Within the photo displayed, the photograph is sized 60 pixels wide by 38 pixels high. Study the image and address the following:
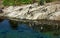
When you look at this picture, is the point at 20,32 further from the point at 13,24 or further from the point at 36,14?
the point at 36,14

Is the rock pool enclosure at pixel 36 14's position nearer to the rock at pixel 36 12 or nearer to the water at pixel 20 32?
the rock at pixel 36 12

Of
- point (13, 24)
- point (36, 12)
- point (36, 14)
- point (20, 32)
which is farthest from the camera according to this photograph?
point (36, 12)

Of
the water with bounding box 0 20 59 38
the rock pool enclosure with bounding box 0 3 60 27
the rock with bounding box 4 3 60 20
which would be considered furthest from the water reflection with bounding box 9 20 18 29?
the rock with bounding box 4 3 60 20

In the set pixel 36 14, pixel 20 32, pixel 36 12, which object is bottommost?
pixel 20 32

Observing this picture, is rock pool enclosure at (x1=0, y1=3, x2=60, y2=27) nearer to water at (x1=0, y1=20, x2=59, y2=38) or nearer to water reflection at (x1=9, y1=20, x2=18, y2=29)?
water reflection at (x1=9, y1=20, x2=18, y2=29)

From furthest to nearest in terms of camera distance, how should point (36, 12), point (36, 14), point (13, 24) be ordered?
point (36, 12) → point (36, 14) → point (13, 24)

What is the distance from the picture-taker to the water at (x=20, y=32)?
94.2ft

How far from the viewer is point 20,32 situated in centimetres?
3067

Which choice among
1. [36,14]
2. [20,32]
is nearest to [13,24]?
[36,14]

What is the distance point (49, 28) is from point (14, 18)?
861cm

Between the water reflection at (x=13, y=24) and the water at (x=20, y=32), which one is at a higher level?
the water at (x=20, y=32)

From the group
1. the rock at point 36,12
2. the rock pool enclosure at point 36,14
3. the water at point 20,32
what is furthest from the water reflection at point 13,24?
the rock at point 36,12

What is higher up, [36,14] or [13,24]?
[36,14]

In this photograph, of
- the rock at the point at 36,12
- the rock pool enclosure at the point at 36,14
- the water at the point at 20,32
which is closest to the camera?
the water at the point at 20,32
